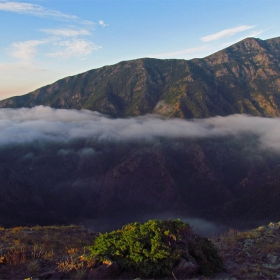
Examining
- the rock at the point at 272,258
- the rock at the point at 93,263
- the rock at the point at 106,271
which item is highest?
the rock at the point at 93,263

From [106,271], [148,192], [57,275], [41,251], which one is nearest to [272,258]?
[106,271]

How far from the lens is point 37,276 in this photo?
30.5 ft

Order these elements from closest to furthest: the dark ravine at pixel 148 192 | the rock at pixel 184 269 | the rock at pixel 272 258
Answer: the rock at pixel 184 269 < the rock at pixel 272 258 < the dark ravine at pixel 148 192

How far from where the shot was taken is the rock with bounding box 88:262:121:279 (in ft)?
30.5


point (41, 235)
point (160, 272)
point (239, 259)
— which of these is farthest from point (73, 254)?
point (239, 259)

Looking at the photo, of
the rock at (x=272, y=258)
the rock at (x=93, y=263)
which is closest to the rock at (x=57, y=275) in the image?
the rock at (x=93, y=263)

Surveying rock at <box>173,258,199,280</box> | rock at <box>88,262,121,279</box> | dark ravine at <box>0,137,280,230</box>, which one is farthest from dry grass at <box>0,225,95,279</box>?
dark ravine at <box>0,137,280,230</box>

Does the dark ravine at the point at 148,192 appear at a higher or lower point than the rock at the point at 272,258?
lower

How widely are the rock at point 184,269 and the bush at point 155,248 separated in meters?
0.19

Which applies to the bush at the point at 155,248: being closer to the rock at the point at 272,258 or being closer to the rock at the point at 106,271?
the rock at the point at 106,271

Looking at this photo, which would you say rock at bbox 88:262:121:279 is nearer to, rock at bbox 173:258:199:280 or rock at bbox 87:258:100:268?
rock at bbox 87:258:100:268

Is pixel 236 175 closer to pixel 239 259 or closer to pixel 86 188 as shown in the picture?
pixel 86 188

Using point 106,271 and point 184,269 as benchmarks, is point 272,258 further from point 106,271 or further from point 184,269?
point 106,271

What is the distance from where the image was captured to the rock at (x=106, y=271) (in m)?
9.30
